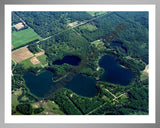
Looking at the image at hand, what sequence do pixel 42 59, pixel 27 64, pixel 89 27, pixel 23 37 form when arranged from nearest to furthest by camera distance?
pixel 27 64 < pixel 42 59 < pixel 23 37 < pixel 89 27

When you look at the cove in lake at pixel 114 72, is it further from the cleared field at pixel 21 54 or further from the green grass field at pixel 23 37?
the green grass field at pixel 23 37

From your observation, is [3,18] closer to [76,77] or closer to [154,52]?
[154,52]

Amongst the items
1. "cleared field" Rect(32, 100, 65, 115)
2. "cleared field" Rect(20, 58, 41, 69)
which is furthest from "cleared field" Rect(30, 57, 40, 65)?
"cleared field" Rect(32, 100, 65, 115)

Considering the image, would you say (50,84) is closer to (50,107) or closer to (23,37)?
(50,107)

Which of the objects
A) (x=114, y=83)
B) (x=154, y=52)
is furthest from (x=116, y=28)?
(x=154, y=52)

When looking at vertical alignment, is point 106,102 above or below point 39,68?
below

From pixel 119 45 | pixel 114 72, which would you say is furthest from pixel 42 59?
pixel 119 45
